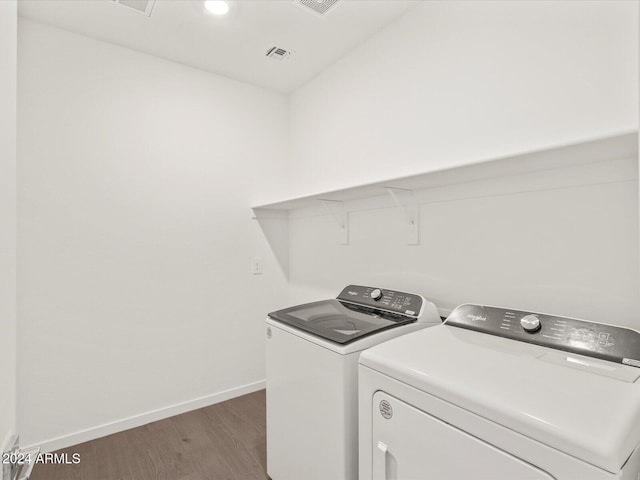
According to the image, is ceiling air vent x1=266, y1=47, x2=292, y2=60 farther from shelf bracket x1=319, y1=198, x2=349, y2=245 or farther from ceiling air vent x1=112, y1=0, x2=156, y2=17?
shelf bracket x1=319, y1=198, x2=349, y2=245

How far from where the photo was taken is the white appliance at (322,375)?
1266mm

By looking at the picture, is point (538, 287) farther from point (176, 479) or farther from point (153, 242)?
point (153, 242)

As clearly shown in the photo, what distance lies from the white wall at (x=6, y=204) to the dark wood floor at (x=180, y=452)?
121 centimetres

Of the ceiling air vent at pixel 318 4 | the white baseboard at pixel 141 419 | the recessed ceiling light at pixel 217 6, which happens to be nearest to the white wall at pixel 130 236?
the white baseboard at pixel 141 419

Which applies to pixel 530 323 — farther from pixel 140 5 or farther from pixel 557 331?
pixel 140 5

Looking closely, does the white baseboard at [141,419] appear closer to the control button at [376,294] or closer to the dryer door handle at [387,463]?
the control button at [376,294]

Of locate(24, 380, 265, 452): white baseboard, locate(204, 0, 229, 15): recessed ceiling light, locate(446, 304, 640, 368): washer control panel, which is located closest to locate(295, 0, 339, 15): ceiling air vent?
locate(204, 0, 229, 15): recessed ceiling light

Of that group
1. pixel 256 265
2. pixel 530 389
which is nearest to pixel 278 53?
pixel 256 265

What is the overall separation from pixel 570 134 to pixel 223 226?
2242mm

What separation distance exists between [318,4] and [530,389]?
2.07 m

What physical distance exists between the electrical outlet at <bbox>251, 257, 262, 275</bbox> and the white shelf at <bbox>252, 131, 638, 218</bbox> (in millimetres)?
1034

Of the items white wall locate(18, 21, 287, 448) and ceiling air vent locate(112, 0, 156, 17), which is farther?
white wall locate(18, 21, 287, 448)

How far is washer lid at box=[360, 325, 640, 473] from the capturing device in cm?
69

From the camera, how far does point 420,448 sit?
0.96 m
